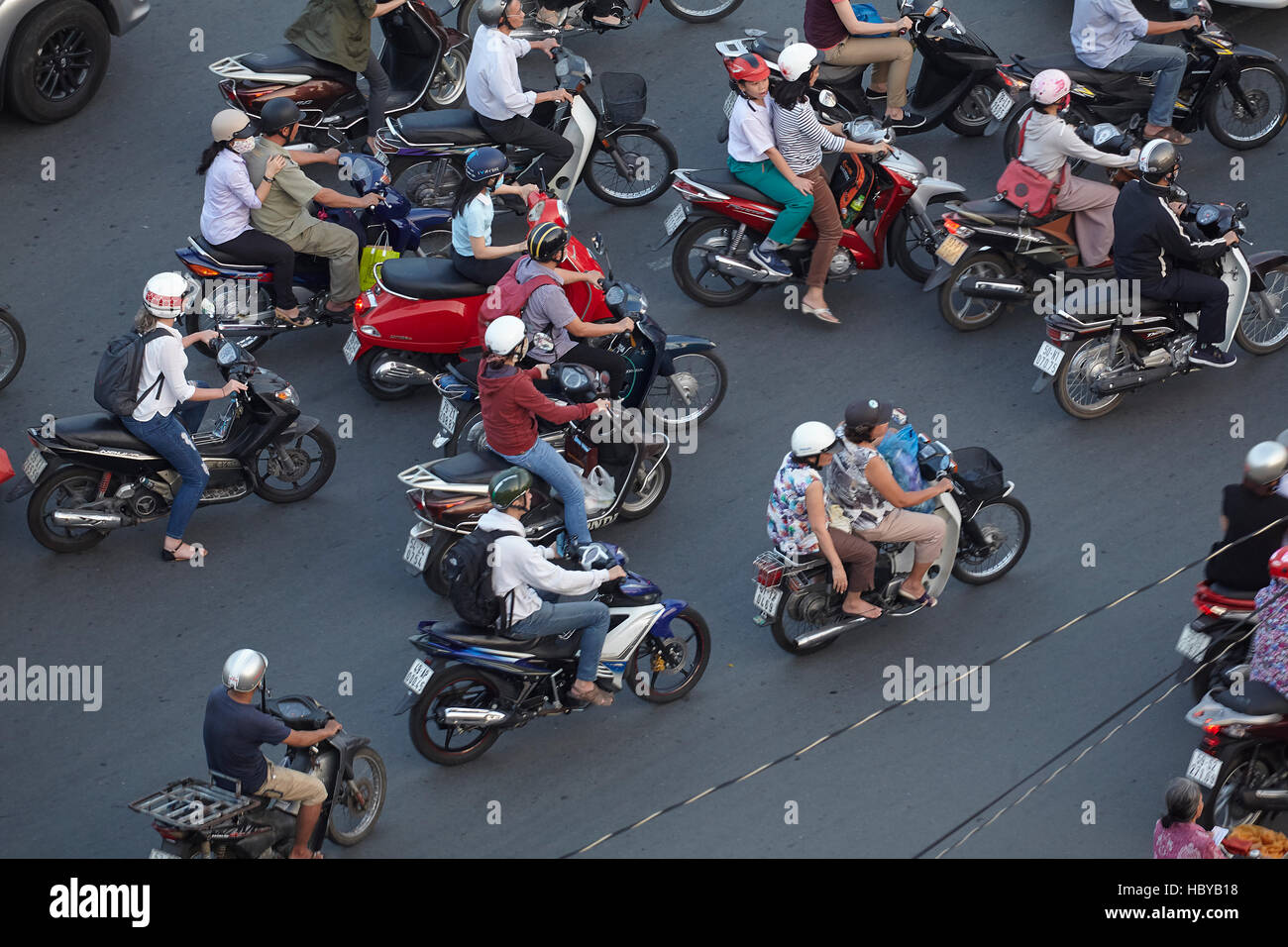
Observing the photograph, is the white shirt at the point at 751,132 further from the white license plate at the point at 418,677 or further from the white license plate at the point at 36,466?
the white license plate at the point at 36,466

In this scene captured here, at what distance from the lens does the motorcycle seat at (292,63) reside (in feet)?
42.1

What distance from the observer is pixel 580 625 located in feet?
28.8

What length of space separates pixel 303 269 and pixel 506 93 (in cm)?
200

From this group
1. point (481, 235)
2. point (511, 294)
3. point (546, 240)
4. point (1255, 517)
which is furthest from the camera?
point (481, 235)

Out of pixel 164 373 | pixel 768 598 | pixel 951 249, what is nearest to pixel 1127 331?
pixel 951 249

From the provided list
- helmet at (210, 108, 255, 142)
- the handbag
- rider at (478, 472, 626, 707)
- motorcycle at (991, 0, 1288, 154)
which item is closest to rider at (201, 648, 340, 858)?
rider at (478, 472, 626, 707)

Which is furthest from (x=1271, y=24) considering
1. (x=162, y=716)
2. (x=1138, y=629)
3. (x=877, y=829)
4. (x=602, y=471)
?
(x=162, y=716)

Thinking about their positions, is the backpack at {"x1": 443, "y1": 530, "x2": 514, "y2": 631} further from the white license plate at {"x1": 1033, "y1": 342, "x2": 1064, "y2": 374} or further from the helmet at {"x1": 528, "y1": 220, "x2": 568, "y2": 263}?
the white license plate at {"x1": 1033, "y1": 342, "x2": 1064, "y2": 374}

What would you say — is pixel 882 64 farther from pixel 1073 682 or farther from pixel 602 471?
pixel 1073 682

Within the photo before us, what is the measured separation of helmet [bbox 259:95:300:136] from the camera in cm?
1110

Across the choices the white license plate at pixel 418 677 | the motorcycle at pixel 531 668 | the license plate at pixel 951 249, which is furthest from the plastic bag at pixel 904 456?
the white license plate at pixel 418 677

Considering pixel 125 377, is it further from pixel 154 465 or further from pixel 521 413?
pixel 521 413

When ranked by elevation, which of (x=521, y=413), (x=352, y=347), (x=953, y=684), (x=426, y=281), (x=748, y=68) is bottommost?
(x=953, y=684)

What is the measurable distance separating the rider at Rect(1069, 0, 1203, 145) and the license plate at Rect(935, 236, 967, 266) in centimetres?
257
